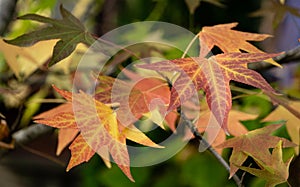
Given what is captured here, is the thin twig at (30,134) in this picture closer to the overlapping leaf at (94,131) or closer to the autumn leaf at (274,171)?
the overlapping leaf at (94,131)

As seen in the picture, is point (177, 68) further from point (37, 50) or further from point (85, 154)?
point (37, 50)

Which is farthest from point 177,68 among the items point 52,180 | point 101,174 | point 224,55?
point 52,180

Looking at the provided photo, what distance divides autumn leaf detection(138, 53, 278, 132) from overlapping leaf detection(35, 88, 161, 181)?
0.07 metres

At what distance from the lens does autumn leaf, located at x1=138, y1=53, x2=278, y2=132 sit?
0.45 meters

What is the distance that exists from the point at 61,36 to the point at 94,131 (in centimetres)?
12

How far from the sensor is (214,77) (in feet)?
1.56

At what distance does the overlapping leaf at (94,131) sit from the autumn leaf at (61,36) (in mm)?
45

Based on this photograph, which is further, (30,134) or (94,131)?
(30,134)

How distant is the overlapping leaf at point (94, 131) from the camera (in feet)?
1.63

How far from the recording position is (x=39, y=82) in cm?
113

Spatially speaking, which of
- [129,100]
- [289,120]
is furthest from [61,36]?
[289,120]

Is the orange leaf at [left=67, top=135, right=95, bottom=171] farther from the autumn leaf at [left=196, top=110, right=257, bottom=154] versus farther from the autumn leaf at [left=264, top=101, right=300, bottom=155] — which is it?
the autumn leaf at [left=264, top=101, right=300, bottom=155]

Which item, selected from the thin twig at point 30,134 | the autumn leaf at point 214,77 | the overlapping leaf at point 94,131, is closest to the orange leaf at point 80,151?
the overlapping leaf at point 94,131

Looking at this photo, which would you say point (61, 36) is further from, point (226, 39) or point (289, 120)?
point (289, 120)
